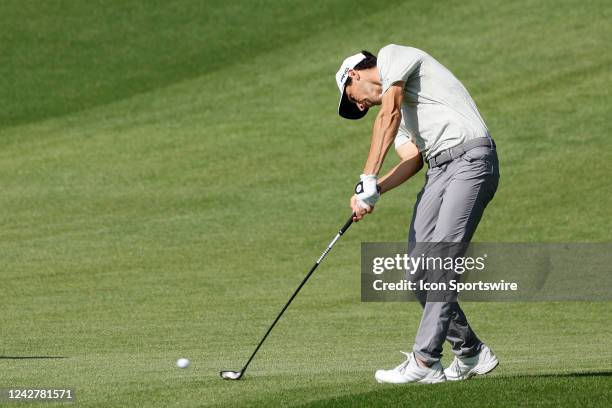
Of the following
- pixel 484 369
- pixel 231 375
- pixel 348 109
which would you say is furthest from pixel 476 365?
pixel 348 109

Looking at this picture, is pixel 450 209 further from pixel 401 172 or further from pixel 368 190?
pixel 401 172

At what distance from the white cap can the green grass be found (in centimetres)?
194

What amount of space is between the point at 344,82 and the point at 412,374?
2.12m

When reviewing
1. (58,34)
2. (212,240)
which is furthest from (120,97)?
(212,240)

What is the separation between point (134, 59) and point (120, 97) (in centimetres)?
240

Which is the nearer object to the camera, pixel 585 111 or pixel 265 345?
pixel 265 345

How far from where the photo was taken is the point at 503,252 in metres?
17.7

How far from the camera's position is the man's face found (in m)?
8.80

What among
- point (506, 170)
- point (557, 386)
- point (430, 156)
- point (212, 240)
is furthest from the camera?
point (506, 170)

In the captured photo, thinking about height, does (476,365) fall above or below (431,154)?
below

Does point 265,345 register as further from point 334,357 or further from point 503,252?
point 503,252

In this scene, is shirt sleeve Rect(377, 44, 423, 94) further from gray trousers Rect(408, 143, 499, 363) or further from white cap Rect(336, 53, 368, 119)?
gray trousers Rect(408, 143, 499, 363)

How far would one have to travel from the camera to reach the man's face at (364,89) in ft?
Result: 28.9

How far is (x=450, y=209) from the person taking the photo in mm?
8500
